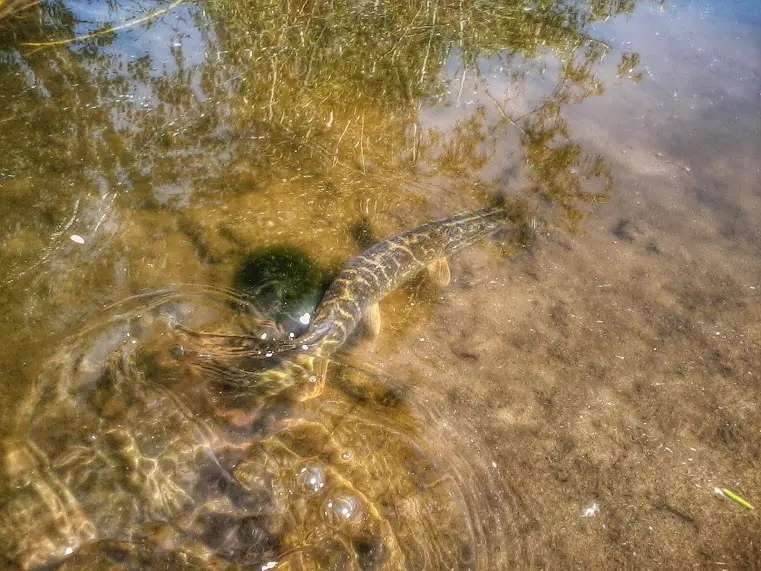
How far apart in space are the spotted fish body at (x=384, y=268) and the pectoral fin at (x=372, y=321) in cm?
2

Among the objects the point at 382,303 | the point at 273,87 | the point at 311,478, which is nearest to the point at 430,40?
the point at 273,87

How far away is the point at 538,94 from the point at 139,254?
215 inches

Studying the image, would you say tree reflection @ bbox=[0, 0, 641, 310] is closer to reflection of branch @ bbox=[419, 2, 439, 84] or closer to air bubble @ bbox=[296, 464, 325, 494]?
reflection of branch @ bbox=[419, 2, 439, 84]

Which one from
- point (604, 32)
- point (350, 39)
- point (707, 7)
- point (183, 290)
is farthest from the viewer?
point (707, 7)

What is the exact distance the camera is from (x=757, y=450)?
398 cm

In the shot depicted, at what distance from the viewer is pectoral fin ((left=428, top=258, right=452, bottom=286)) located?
17.0 feet

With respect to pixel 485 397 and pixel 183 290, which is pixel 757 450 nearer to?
pixel 485 397

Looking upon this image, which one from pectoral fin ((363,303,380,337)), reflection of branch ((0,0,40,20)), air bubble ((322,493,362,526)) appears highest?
reflection of branch ((0,0,40,20))

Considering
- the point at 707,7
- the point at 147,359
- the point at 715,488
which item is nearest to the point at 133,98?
the point at 147,359

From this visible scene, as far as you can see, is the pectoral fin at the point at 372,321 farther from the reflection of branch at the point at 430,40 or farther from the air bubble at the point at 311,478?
the reflection of branch at the point at 430,40

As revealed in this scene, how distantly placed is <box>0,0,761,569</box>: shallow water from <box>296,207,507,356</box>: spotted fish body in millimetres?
219

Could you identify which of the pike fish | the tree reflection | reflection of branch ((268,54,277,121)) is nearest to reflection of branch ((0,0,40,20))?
the tree reflection

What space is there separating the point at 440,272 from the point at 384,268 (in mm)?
674

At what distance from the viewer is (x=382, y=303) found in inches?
196
